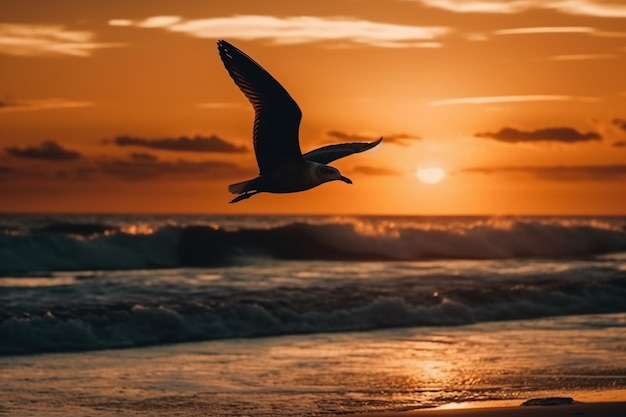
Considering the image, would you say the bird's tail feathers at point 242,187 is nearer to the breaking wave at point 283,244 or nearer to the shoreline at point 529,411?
the shoreline at point 529,411

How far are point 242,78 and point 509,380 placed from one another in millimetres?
5495

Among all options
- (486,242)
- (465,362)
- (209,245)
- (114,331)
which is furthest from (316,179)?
(486,242)

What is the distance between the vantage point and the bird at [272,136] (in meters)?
9.46

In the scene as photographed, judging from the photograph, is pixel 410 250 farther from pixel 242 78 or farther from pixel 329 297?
pixel 242 78

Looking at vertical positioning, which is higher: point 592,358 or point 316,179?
point 316,179

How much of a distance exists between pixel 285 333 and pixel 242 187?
7685 millimetres

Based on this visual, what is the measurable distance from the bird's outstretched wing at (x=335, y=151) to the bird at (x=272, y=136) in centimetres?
11

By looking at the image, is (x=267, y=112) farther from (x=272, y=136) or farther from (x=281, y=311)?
(x=281, y=311)

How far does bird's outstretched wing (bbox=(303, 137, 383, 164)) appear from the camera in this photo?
38.1 feet

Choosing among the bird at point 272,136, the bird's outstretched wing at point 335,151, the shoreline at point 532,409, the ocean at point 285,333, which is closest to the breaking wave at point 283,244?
the ocean at point 285,333

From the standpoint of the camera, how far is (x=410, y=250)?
4244cm

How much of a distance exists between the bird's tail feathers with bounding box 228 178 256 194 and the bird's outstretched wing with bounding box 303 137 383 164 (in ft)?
2.93

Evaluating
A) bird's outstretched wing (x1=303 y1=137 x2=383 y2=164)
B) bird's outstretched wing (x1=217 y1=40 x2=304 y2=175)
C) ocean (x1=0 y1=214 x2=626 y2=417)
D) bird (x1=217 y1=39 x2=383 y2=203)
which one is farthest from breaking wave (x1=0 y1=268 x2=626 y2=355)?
bird's outstretched wing (x1=217 y1=40 x2=304 y2=175)

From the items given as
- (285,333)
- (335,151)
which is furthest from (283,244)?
(335,151)
